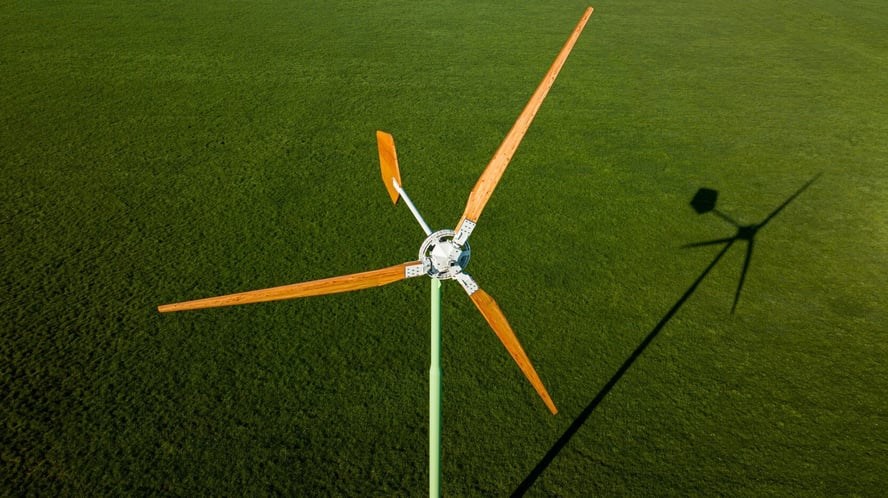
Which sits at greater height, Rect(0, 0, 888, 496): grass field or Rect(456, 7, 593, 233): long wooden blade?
Rect(456, 7, 593, 233): long wooden blade

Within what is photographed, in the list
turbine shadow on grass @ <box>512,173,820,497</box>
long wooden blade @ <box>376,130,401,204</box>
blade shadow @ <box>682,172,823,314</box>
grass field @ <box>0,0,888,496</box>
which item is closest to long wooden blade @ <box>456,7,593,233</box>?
long wooden blade @ <box>376,130,401,204</box>

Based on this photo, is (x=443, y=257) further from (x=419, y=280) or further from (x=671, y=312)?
(x=671, y=312)

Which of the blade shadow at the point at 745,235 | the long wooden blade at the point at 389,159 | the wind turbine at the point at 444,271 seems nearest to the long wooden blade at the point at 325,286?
the wind turbine at the point at 444,271

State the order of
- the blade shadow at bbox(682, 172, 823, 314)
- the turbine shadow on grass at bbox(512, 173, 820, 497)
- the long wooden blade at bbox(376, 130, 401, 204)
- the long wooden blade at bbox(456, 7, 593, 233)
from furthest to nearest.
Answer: the blade shadow at bbox(682, 172, 823, 314) < the turbine shadow on grass at bbox(512, 173, 820, 497) < the long wooden blade at bbox(376, 130, 401, 204) < the long wooden blade at bbox(456, 7, 593, 233)

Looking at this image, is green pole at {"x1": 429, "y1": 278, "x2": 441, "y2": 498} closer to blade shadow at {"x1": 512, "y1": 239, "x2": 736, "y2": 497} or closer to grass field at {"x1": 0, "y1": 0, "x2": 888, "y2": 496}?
grass field at {"x1": 0, "y1": 0, "x2": 888, "y2": 496}

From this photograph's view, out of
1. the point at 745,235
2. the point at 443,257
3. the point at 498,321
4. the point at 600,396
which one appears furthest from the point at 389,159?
the point at 745,235
